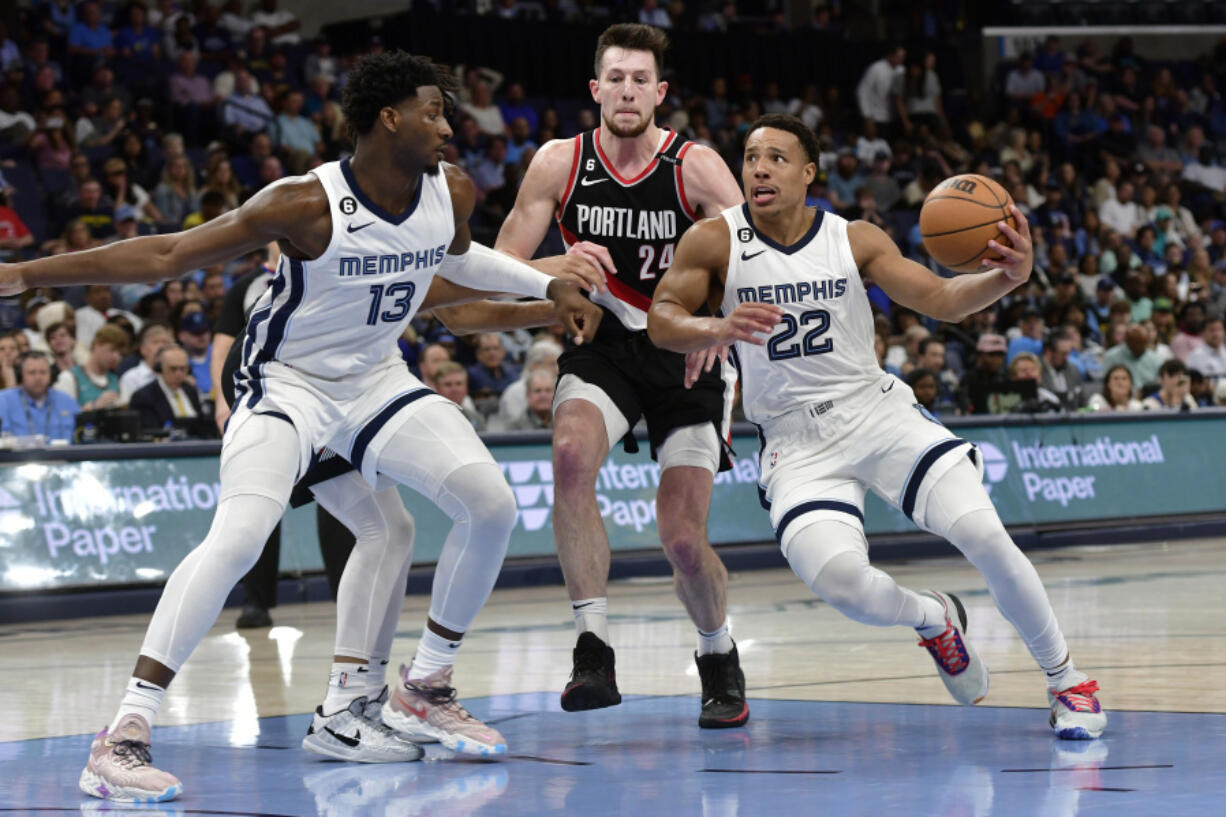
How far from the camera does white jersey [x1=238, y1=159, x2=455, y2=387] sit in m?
5.33

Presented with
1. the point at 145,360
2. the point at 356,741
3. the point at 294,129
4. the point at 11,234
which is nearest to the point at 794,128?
the point at 356,741

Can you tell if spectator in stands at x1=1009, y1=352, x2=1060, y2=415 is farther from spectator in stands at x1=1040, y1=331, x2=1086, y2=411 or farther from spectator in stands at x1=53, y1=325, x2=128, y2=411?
spectator in stands at x1=53, y1=325, x2=128, y2=411

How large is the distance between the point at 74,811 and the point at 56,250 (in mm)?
9423

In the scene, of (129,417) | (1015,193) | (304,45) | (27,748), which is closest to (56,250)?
(129,417)

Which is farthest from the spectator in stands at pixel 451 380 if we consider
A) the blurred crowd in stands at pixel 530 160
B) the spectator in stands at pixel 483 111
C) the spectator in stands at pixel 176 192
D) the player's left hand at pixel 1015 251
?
the spectator in stands at pixel 483 111

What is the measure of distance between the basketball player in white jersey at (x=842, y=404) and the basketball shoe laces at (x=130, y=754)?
7.00ft

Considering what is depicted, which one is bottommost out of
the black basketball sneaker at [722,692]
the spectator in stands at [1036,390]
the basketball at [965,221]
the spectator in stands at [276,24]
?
the spectator in stands at [1036,390]

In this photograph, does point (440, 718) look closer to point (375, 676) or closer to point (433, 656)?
point (433, 656)

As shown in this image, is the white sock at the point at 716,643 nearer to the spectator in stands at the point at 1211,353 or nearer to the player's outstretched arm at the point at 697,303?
the player's outstretched arm at the point at 697,303

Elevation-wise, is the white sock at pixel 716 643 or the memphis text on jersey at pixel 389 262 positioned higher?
the memphis text on jersey at pixel 389 262

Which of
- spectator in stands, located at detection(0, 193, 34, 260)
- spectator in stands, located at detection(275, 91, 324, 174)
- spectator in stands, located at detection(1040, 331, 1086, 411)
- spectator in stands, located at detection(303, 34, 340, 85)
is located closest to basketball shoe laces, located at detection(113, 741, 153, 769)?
spectator in stands, located at detection(0, 193, 34, 260)

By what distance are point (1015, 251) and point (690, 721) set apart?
6.85ft

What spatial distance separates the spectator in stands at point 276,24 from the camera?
1873 cm

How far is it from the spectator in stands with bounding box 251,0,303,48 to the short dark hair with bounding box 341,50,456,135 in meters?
13.7
